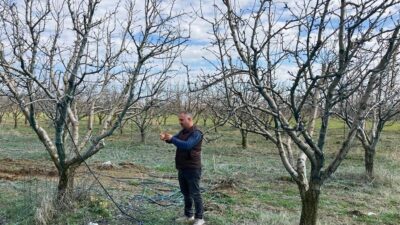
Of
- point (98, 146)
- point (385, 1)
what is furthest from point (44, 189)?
point (385, 1)

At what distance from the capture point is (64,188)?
655 cm

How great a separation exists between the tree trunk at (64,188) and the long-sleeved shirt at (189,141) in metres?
1.69

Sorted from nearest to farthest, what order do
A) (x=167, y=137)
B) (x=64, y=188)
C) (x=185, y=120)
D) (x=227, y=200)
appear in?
(x=167, y=137) → (x=185, y=120) → (x=64, y=188) → (x=227, y=200)

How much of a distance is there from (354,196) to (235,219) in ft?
13.1

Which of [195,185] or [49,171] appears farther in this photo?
[49,171]

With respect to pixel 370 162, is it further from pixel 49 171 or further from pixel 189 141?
pixel 49 171

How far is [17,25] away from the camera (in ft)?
20.4

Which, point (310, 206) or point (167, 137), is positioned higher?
point (167, 137)

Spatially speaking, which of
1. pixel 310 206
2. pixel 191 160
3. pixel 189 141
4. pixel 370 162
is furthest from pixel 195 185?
pixel 370 162

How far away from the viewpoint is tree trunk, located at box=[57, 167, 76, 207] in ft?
21.2

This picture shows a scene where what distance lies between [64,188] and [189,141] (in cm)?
199

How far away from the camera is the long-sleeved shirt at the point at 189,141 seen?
602 cm

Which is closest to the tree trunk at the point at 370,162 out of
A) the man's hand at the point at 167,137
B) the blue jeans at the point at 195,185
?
the blue jeans at the point at 195,185

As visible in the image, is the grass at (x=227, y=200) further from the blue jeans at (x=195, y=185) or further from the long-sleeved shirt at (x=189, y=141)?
the long-sleeved shirt at (x=189, y=141)
